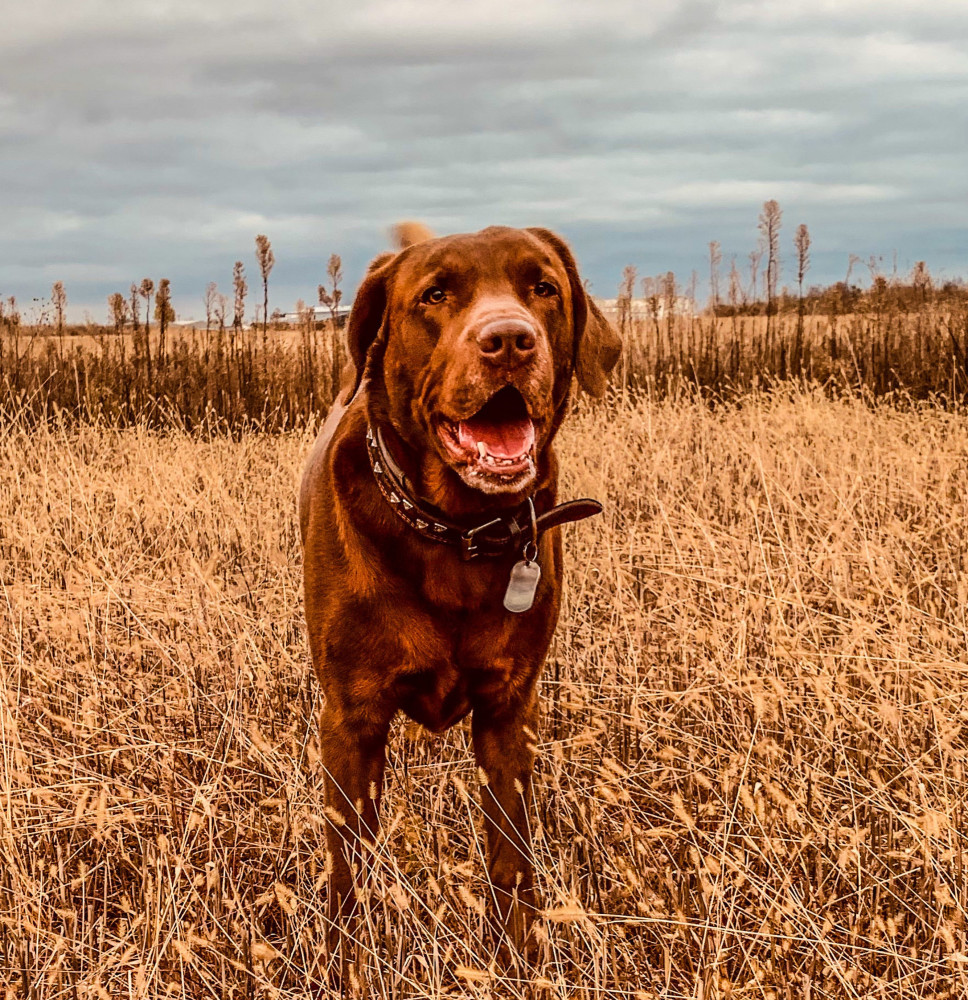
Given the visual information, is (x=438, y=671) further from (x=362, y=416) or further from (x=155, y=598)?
(x=155, y=598)

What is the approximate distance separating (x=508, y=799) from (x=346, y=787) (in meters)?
0.38

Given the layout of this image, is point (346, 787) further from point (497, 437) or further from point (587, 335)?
point (587, 335)

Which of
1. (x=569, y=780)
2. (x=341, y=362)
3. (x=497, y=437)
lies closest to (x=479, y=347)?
(x=497, y=437)

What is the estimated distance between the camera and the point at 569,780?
284 centimetres

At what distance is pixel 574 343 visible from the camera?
2.62m

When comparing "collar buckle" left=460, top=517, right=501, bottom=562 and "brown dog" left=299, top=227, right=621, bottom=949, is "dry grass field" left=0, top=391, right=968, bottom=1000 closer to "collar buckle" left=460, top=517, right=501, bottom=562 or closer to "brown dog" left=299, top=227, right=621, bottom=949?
"brown dog" left=299, top=227, right=621, bottom=949

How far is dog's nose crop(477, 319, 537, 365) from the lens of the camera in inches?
81.2

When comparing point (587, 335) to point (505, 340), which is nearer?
point (505, 340)

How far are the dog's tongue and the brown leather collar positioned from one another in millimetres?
181

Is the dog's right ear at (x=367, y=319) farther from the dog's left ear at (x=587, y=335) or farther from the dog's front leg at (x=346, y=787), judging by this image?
the dog's front leg at (x=346, y=787)

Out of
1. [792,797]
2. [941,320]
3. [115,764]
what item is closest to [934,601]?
[792,797]

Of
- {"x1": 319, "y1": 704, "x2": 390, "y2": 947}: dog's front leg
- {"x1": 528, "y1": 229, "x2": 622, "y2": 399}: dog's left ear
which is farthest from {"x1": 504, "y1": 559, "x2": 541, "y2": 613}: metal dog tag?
{"x1": 528, "y1": 229, "x2": 622, "y2": 399}: dog's left ear

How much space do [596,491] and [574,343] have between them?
2798 mm

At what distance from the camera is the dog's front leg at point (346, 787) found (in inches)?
91.7
